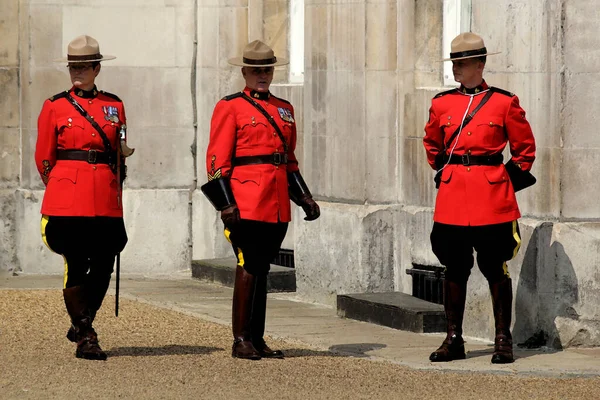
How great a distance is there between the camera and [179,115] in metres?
15.4

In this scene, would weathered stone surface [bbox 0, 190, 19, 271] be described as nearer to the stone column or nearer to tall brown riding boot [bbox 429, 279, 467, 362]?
the stone column

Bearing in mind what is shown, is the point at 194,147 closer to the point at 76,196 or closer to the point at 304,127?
the point at 304,127

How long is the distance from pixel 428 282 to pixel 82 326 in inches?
132

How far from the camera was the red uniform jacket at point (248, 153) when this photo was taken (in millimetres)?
9685

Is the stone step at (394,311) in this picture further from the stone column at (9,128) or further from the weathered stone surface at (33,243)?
the stone column at (9,128)

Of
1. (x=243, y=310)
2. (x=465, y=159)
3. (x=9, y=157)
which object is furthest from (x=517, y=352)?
(x=9, y=157)

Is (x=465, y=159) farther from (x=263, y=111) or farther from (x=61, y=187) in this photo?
(x=61, y=187)

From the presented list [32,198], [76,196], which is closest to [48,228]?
[76,196]

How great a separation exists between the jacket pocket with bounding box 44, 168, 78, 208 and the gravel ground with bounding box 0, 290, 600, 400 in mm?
929

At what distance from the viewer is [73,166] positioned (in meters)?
9.77

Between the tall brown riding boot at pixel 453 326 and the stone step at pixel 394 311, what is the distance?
1288 mm

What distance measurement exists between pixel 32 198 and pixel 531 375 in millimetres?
7103

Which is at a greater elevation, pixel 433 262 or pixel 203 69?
pixel 203 69

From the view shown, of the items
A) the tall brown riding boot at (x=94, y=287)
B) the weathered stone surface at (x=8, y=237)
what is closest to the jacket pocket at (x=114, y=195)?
the tall brown riding boot at (x=94, y=287)
